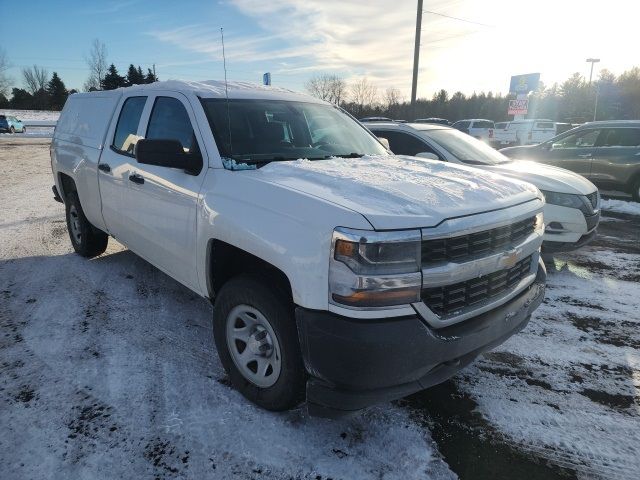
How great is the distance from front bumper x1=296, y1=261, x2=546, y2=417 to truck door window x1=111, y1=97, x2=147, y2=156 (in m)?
2.74

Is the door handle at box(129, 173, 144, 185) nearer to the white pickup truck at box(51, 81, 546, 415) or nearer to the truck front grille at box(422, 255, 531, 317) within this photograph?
the white pickup truck at box(51, 81, 546, 415)

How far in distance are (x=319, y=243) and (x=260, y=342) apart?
0.85 m

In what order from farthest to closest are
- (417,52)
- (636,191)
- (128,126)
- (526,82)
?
(526,82) < (417,52) < (636,191) < (128,126)

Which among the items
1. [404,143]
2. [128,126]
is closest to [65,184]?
[128,126]

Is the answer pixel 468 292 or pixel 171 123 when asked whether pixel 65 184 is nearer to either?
pixel 171 123

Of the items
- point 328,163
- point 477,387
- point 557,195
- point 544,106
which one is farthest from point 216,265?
point 544,106

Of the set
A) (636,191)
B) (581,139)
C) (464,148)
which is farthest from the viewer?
(581,139)

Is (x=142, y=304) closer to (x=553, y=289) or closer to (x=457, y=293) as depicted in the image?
(x=457, y=293)

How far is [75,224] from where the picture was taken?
572cm

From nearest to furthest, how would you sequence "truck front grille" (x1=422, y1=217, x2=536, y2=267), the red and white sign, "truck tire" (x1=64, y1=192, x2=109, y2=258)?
"truck front grille" (x1=422, y1=217, x2=536, y2=267) → "truck tire" (x1=64, y1=192, x2=109, y2=258) → the red and white sign

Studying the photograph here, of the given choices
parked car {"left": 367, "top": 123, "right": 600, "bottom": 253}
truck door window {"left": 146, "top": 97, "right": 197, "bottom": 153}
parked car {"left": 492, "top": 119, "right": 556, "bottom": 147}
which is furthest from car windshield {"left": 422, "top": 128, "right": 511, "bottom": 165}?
parked car {"left": 492, "top": 119, "right": 556, "bottom": 147}

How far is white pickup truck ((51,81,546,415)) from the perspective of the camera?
2.11 m

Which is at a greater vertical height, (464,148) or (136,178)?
(464,148)

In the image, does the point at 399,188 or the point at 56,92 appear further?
the point at 56,92
